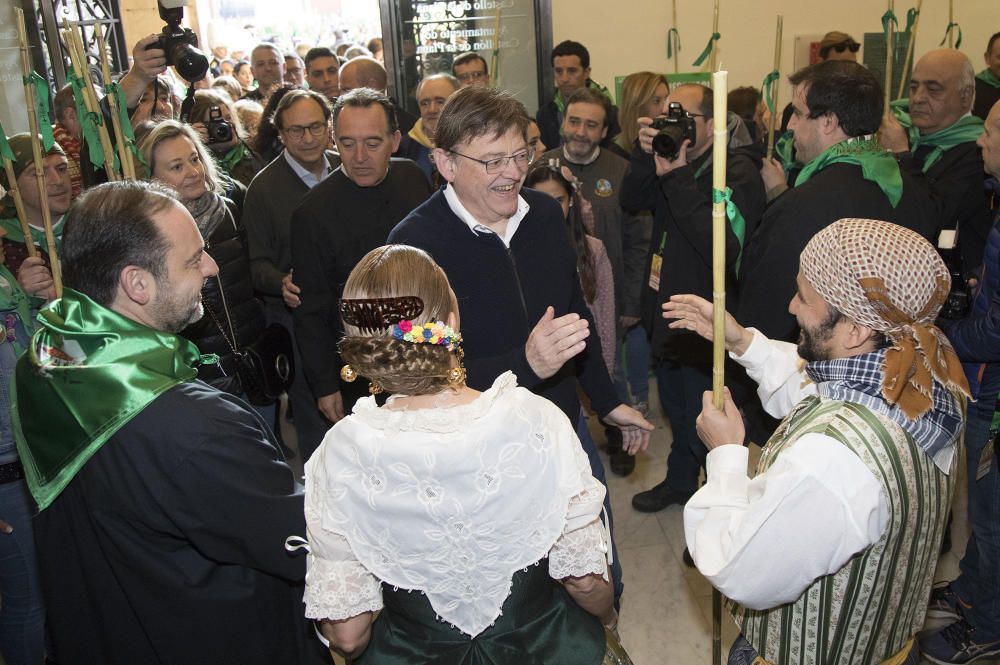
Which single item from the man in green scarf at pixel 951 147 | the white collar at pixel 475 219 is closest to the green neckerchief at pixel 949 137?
the man in green scarf at pixel 951 147

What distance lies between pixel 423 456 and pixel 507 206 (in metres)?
0.93

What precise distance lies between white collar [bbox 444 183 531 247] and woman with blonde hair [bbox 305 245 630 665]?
2.22 feet

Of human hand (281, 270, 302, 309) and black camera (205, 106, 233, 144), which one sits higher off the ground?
black camera (205, 106, 233, 144)

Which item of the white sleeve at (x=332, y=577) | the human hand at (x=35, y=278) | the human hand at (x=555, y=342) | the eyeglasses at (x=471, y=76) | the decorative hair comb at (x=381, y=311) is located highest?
the eyeglasses at (x=471, y=76)

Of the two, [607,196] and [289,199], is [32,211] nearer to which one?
[289,199]

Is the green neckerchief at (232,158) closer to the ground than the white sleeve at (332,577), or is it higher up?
higher up

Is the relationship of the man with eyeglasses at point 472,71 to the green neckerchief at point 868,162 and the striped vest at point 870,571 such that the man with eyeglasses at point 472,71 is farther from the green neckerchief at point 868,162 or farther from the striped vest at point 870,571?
the striped vest at point 870,571

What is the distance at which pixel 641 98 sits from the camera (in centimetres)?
436

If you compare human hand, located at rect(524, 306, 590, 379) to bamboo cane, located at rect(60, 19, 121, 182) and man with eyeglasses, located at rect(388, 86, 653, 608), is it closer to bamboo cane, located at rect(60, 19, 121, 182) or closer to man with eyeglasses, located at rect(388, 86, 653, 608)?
Result: man with eyeglasses, located at rect(388, 86, 653, 608)

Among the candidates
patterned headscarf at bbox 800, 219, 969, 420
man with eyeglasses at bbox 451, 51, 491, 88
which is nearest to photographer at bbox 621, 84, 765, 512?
patterned headscarf at bbox 800, 219, 969, 420

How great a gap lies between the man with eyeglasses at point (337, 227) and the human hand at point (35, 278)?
873 millimetres

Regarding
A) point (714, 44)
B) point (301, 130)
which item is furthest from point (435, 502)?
point (714, 44)

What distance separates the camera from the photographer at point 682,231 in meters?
3.01

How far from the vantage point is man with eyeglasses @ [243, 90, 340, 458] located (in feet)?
12.3
